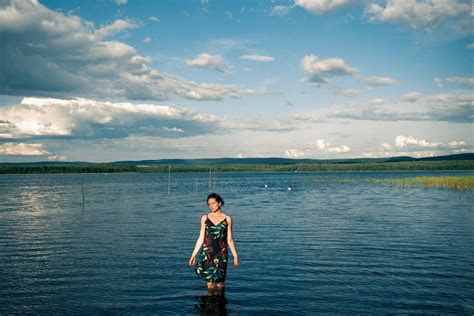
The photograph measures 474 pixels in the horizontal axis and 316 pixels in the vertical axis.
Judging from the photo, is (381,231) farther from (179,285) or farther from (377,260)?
(179,285)

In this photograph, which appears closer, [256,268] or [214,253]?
[214,253]

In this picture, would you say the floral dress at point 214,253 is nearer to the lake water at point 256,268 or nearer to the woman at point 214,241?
the woman at point 214,241

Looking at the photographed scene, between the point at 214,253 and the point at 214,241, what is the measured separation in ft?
1.23

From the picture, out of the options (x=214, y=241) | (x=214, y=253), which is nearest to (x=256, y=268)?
(x=214, y=253)

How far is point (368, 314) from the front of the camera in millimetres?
12289

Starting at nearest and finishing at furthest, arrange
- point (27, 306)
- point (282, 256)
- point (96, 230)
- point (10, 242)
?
point (27, 306) < point (282, 256) < point (10, 242) < point (96, 230)

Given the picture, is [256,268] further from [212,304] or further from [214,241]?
[214,241]

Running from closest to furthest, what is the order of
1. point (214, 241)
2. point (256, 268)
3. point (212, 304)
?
1. point (214, 241)
2. point (212, 304)
3. point (256, 268)

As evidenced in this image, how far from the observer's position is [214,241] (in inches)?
461

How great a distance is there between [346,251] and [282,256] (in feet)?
12.7

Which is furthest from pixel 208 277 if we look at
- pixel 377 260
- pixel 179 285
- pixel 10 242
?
pixel 10 242

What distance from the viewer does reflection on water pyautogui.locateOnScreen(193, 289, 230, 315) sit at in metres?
12.5

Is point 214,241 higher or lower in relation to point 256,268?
higher

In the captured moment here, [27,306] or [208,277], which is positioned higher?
[208,277]
